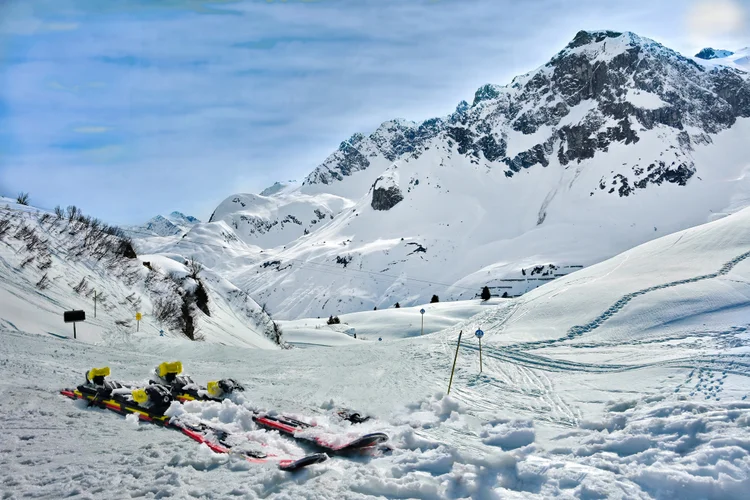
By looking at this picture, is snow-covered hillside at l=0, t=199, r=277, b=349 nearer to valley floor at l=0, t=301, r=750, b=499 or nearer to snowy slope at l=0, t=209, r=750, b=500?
snowy slope at l=0, t=209, r=750, b=500

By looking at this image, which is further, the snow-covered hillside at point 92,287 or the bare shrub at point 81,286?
the bare shrub at point 81,286

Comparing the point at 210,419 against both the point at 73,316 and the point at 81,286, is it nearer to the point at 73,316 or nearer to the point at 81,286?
the point at 73,316

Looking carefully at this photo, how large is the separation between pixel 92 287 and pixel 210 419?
17578mm

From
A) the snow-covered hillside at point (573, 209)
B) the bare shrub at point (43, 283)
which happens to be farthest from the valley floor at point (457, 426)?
the snow-covered hillside at point (573, 209)

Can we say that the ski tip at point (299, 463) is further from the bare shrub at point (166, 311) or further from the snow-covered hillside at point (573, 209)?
the snow-covered hillside at point (573, 209)

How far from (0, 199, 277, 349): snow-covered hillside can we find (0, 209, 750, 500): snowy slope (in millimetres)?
1647

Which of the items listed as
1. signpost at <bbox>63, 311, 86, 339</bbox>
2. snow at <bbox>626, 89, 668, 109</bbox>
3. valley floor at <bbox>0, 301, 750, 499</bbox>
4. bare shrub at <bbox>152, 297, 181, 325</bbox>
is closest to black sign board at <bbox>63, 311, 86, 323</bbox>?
signpost at <bbox>63, 311, 86, 339</bbox>

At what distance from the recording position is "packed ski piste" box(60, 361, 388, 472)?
8070mm

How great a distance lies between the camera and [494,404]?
37.3ft

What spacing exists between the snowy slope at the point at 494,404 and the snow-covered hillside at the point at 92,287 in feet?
5.40

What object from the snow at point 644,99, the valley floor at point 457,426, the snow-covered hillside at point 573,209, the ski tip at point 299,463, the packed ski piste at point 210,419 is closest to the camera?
the valley floor at point 457,426

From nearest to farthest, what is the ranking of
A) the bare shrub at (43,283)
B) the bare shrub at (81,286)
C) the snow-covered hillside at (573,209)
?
the bare shrub at (43,283)
the bare shrub at (81,286)
the snow-covered hillside at (573,209)

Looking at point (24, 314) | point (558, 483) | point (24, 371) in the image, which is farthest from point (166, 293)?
point (558, 483)

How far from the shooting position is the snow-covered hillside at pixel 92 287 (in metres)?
18.9
